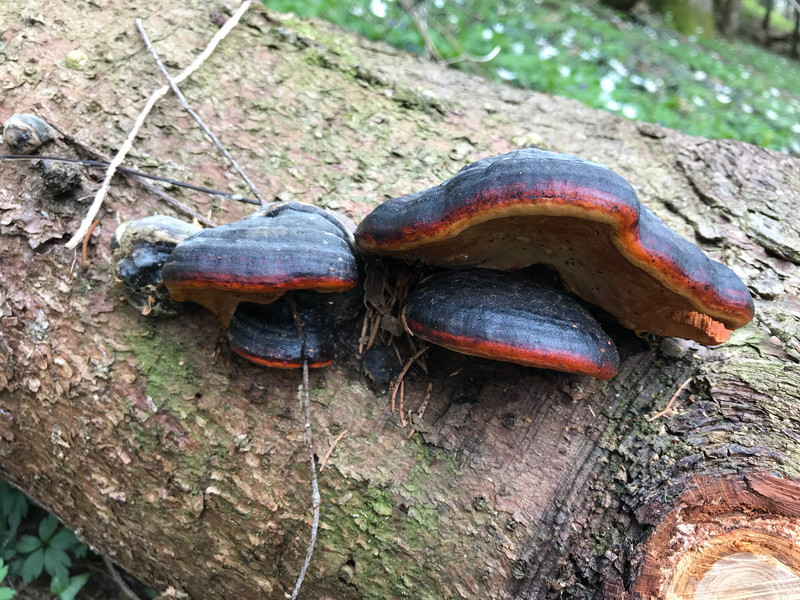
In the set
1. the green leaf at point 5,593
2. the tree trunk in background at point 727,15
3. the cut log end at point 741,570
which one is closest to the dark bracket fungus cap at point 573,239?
the cut log end at point 741,570

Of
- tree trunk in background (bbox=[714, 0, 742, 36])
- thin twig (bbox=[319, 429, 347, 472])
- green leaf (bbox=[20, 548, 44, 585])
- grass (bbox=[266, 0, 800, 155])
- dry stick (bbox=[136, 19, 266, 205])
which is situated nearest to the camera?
thin twig (bbox=[319, 429, 347, 472])

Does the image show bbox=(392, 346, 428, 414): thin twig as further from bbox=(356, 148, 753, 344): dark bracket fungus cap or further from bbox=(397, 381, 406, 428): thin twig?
bbox=(356, 148, 753, 344): dark bracket fungus cap

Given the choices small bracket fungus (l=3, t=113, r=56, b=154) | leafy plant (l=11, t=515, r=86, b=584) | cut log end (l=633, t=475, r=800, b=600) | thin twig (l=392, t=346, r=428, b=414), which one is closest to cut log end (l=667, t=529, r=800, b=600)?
→ cut log end (l=633, t=475, r=800, b=600)

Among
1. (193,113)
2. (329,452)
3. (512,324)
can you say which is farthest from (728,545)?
(193,113)

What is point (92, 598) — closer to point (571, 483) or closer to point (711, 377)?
point (571, 483)

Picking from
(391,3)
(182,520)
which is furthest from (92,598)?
(391,3)

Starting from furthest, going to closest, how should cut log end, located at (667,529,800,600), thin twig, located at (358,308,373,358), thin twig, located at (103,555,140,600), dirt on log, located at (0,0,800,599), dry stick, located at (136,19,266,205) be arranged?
thin twig, located at (103,555,140,600), dry stick, located at (136,19,266,205), thin twig, located at (358,308,373,358), dirt on log, located at (0,0,800,599), cut log end, located at (667,529,800,600)

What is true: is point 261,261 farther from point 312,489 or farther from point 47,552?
point 47,552
